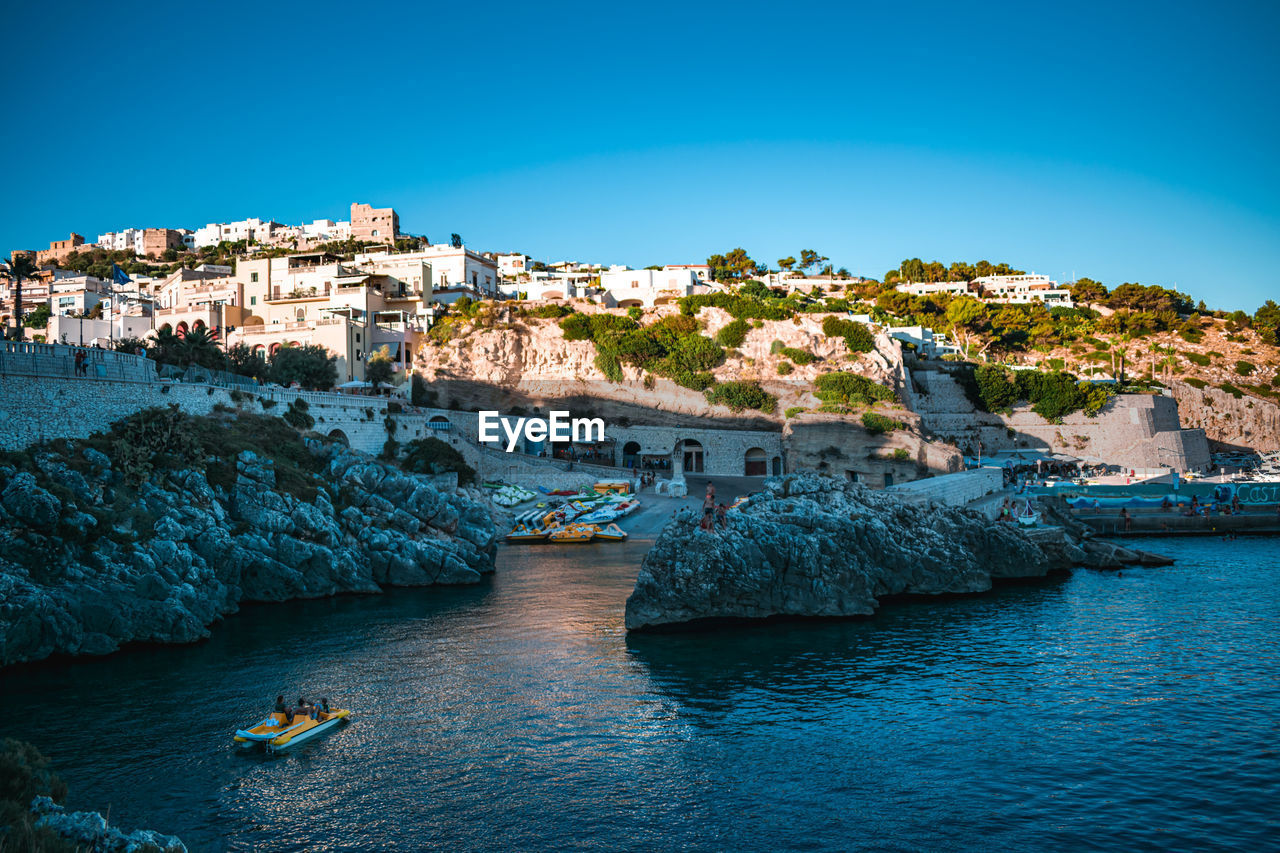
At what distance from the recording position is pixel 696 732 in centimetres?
1817

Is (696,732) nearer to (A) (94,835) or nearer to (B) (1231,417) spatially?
(A) (94,835)

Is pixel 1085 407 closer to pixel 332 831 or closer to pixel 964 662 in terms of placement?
pixel 964 662

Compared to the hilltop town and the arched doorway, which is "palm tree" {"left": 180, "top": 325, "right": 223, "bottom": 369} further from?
the arched doorway

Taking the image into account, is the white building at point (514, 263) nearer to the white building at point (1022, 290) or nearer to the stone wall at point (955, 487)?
the white building at point (1022, 290)

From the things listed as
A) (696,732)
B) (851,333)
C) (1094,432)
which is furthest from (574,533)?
(1094,432)

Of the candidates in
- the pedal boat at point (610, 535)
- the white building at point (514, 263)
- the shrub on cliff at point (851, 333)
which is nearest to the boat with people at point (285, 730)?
the pedal boat at point (610, 535)

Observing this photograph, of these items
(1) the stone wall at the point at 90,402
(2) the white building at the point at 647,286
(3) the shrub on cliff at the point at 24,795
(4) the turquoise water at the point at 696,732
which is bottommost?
(4) the turquoise water at the point at 696,732

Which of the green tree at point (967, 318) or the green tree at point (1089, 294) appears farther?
the green tree at point (1089, 294)

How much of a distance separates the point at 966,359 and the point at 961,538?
55.7m

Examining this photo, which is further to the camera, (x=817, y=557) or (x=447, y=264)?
(x=447, y=264)

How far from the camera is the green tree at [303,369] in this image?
54719 millimetres

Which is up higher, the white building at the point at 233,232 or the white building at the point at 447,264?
the white building at the point at 233,232

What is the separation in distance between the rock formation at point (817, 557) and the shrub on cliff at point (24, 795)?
1672 cm

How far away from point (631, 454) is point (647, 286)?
2980cm
